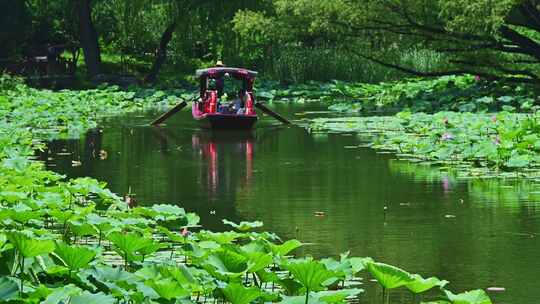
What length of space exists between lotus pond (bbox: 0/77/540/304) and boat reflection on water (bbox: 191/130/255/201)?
3 centimetres

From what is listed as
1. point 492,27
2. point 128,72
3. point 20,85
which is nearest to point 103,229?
Answer: point 492,27

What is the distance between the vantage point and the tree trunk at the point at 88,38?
3731 cm

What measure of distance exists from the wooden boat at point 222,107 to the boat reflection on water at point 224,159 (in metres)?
0.25

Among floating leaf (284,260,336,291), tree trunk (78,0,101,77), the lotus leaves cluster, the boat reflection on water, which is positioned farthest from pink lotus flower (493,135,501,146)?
tree trunk (78,0,101,77)

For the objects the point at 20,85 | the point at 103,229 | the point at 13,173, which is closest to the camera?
the point at 103,229

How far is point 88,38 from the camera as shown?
122ft

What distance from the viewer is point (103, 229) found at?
7160 mm

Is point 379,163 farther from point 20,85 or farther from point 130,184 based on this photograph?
point 20,85

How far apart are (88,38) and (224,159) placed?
68.1ft

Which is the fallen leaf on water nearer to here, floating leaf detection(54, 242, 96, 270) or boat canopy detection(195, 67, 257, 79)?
boat canopy detection(195, 67, 257, 79)

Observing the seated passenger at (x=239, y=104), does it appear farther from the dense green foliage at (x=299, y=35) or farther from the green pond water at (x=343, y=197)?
the dense green foliage at (x=299, y=35)

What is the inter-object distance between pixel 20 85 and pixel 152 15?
12.5 meters

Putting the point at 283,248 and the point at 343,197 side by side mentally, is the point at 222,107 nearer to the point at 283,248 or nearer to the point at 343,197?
the point at 343,197

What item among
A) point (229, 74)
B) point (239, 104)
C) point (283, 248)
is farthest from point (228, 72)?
point (283, 248)
